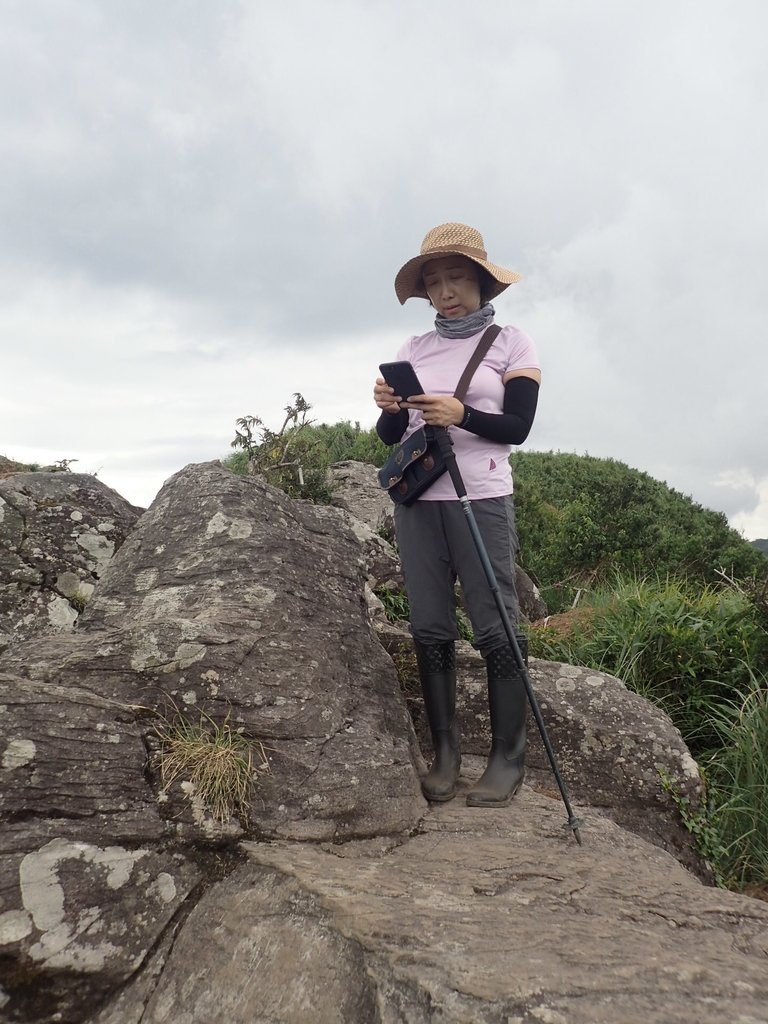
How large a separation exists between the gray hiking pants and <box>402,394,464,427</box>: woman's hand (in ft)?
1.56

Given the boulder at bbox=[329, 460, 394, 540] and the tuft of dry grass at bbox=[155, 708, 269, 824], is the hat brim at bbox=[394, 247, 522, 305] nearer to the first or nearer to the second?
the tuft of dry grass at bbox=[155, 708, 269, 824]

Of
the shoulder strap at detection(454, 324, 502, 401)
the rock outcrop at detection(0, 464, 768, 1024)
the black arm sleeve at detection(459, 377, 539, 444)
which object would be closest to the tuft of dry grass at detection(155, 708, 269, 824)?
the rock outcrop at detection(0, 464, 768, 1024)

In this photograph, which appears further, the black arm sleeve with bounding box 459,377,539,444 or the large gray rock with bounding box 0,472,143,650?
the large gray rock with bounding box 0,472,143,650

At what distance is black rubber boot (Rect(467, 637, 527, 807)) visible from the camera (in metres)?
4.06

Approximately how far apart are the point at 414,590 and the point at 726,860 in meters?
3.01

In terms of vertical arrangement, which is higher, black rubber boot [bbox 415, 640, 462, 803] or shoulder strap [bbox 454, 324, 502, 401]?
shoulder strap [bbox 454, 324, 502, 401]

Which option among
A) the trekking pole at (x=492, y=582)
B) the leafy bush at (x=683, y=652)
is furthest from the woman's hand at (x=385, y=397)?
the leafy bush at (x=683, y=652)

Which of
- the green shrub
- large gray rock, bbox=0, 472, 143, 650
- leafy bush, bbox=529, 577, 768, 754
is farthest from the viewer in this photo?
leafy bush, bbox=529, 577, 768, 754

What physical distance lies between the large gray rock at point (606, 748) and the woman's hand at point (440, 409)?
206 cm

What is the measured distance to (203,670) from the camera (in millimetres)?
3363

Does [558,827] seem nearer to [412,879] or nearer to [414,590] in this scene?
[412,879]

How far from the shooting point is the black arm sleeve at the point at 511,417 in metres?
4.00

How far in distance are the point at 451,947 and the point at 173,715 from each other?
1537mm

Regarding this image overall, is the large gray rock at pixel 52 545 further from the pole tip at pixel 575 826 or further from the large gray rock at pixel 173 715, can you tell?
the pole tip at pixel 575 826
